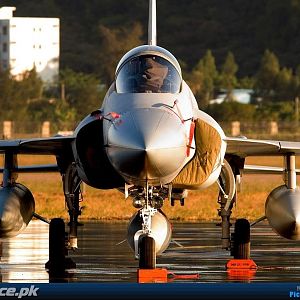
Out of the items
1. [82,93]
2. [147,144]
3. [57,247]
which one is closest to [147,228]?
[147,144]

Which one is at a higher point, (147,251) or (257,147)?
(257,147)

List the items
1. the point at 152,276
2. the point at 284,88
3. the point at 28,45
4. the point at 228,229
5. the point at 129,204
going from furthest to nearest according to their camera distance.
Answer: the point at 28,45
the point at 284,88
the point at 129,204
the point at 228,229
the point at 152,276

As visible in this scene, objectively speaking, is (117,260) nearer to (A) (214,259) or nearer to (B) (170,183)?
(A) (214,259)

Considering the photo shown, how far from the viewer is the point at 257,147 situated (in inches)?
737

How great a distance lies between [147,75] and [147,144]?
1797 mm

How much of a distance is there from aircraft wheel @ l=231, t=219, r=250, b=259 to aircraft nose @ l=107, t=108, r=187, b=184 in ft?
10.5

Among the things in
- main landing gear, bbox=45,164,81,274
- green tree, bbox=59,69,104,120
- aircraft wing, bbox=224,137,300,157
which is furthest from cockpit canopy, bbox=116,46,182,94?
green tree, bbox=59,69,104,120

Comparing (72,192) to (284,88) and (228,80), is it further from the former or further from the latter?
(228,80)

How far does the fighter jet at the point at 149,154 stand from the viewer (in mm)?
15656

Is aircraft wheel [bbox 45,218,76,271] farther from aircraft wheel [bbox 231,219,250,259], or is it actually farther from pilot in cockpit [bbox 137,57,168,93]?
pilot in cockpit [bbox 137,57,168,93]

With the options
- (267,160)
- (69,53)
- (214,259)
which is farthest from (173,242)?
(69,53)

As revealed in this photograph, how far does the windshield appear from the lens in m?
16.7

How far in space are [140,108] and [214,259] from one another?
4.44 m

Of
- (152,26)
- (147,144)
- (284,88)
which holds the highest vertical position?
(152,26)
